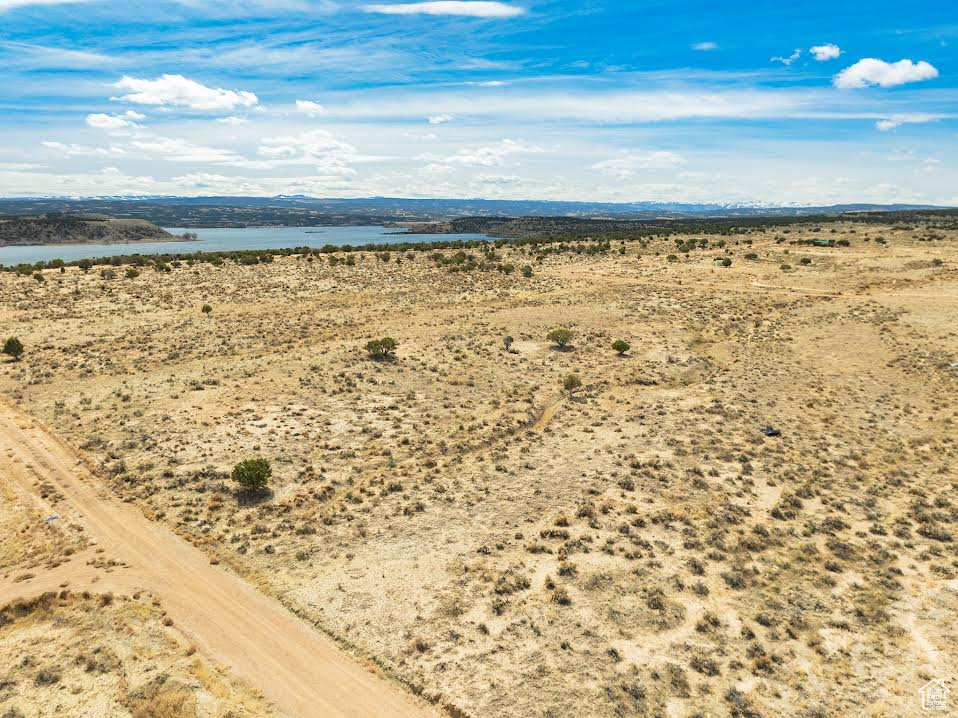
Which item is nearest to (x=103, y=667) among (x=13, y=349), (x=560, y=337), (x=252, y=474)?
(x=252, y=474)

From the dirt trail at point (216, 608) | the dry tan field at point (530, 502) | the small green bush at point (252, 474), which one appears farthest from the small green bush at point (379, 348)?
the dirt trail at point (216, 608)

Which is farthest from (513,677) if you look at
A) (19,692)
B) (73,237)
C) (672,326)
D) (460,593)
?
(73,237)

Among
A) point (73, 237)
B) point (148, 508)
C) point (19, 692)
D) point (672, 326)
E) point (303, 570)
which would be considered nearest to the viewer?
point (19, 692)

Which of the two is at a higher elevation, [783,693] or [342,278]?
[342,278]

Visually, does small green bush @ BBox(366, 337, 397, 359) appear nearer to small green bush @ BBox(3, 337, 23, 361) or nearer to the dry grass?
small green bush @ BBox(3, 337, 23, 361)

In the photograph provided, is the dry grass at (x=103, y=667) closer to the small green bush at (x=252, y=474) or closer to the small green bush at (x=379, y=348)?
the small green bush at (x=252, y=474)

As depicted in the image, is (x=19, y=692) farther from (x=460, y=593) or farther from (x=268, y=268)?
(x=268, y=268)
